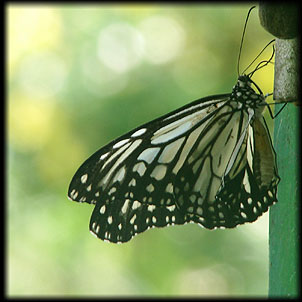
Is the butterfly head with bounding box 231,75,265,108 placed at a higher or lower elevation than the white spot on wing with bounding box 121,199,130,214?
higher

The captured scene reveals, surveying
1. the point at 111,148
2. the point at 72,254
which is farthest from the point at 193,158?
the point at 72,254

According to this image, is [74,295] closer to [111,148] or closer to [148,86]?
[148,86]

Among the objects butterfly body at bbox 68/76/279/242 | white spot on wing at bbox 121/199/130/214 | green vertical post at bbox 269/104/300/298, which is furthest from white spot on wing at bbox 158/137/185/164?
green vertical post at bbox 269/104/300/298

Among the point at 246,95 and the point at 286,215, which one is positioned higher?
the point at 246,95

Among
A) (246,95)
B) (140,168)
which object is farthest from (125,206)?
(246,95)

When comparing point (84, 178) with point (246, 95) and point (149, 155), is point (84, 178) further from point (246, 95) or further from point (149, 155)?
point (246, 95)

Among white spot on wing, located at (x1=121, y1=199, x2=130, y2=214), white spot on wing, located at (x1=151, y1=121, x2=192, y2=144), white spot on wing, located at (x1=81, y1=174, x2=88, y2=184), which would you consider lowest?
white spot on wing, located at (x1=121, y1=199, x2=130, y2=214)

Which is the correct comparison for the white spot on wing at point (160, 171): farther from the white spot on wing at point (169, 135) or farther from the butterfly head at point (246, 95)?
the butterfly head at point (246, 95)

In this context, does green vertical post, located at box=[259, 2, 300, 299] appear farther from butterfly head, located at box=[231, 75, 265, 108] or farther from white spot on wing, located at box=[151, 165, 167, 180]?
white spot on wing, located at box=[151, 165, 167, 180]

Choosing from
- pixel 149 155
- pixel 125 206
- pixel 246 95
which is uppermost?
pixel 246 95

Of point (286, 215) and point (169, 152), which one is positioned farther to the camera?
point (169, 152)
